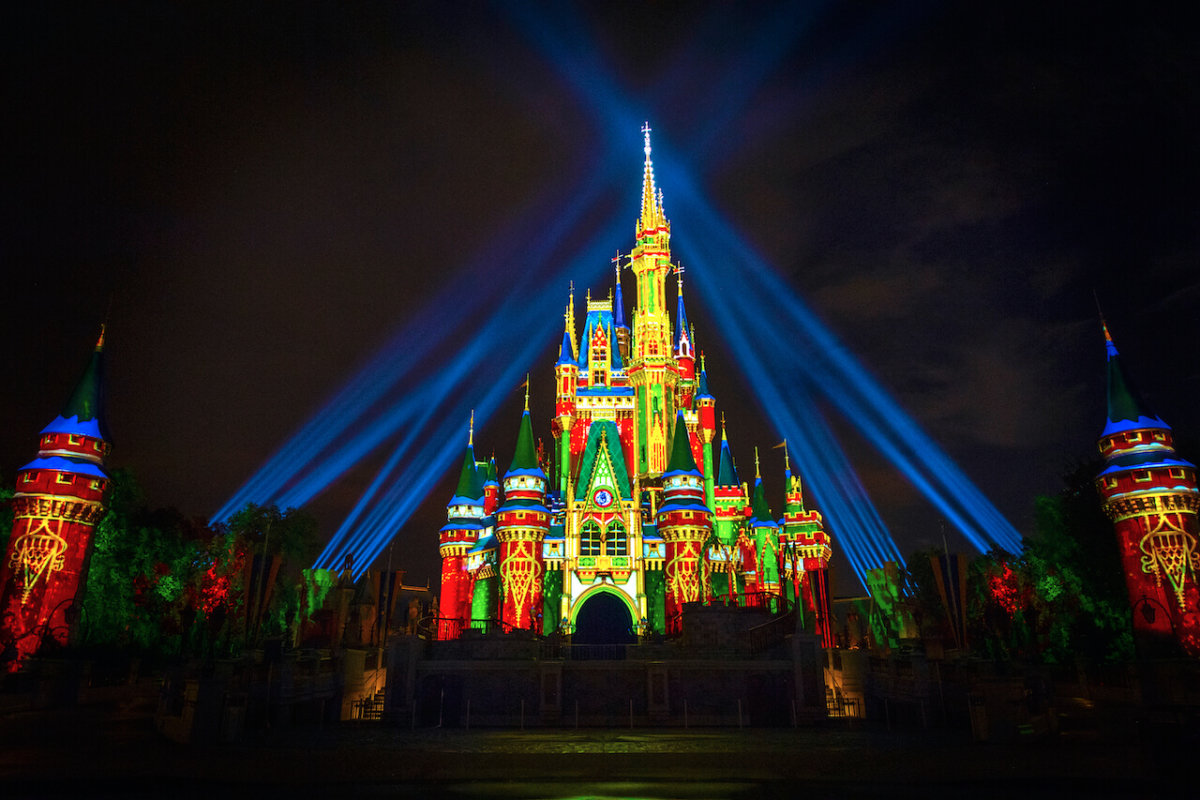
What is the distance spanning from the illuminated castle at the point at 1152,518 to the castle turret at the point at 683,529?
2246cm

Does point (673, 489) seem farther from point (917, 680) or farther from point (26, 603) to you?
point (26, 603)

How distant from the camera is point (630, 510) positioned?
5028 cm

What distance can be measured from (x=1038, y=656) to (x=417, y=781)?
144ft

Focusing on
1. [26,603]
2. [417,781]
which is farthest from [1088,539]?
[26,603]

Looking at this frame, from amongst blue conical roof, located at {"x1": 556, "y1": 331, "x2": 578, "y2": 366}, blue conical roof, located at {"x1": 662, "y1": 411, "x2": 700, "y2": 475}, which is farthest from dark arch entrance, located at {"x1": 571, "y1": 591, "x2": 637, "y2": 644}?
blue conical roof, located at {"x1": 556, "y1": 331, "x2": 578, "y2": 366}

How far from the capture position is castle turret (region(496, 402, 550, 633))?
45.0 metres

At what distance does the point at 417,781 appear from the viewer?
13.8 metres

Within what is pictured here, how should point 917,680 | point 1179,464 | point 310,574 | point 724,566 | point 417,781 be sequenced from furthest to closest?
point 310,574 → point 724,566 → point 1179,464 → point 917,680 → point 417,781

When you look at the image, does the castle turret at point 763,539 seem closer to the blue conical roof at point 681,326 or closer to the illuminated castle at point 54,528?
the blue conical roof at point 681,326

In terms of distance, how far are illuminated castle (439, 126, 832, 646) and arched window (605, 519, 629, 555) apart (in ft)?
0.33

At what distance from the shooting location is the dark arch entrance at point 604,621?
47406 millimetres

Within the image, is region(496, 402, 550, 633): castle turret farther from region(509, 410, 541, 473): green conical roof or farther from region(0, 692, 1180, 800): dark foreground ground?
region(0, 692, 1180, 800): dark foreground ground

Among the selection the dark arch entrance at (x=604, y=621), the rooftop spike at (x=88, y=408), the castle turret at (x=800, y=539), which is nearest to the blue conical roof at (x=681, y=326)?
the castle turret at (x=800, y=539)

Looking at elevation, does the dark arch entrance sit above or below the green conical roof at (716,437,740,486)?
below
